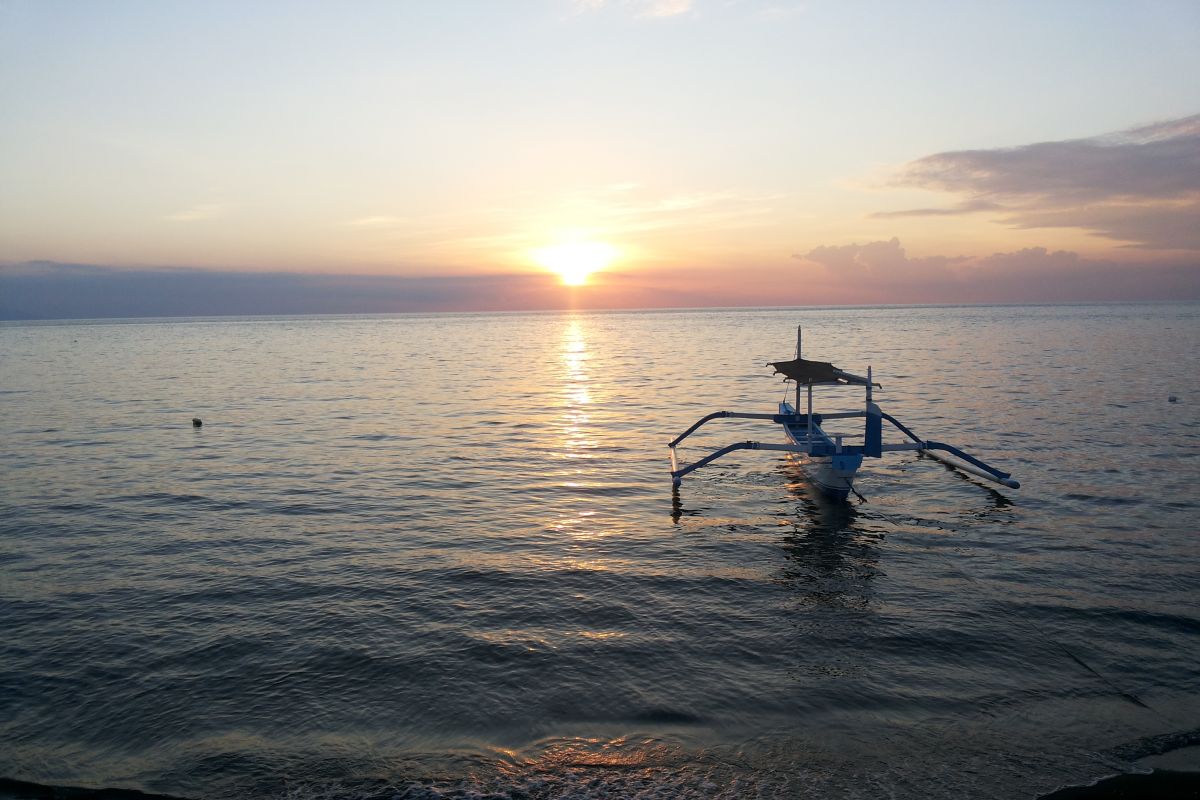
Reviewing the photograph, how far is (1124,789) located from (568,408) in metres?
33.3

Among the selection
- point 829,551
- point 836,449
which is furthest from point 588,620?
point 836,449

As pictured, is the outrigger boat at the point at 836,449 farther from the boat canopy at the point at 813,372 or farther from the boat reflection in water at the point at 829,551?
the boat reflection in water at the point at 829,551

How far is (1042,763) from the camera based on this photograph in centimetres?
796

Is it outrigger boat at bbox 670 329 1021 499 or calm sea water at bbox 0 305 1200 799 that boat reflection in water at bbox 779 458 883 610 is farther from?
outrigger boat at bbox 670 329 1021 499

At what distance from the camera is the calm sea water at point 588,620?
8.27 meters

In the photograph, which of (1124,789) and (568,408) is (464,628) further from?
(568,408)

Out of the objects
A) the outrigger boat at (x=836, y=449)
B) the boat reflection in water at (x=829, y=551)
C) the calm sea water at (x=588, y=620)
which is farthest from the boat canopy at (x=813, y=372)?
the boat reflection in water at (x=829, y=551)

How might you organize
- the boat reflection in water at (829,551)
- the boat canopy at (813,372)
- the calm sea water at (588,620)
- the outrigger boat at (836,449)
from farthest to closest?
1. the boat canopy at (813,372)
2. the outrigger boat at (836,449)
3. the boat reflection in water at (829,551)
4. the calm sea water at (588,620)

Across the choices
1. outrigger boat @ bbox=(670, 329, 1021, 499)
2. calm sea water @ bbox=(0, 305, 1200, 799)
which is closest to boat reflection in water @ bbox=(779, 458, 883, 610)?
calm sea water @ bbox=(0, 305, 1200, 799)

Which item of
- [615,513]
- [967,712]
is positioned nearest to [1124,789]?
[967,712]

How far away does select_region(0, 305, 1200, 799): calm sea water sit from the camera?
8.27 metres

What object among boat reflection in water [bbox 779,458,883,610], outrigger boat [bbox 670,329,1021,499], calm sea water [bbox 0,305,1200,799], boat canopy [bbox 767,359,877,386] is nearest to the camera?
calm sea water [bbox 0,305,1200,799]

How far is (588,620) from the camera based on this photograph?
39.1 feet

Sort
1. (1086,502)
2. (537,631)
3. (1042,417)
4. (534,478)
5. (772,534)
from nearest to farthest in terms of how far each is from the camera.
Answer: (537,631)
(772,534)
(1086,502)
(534,478)
(1042,417)
